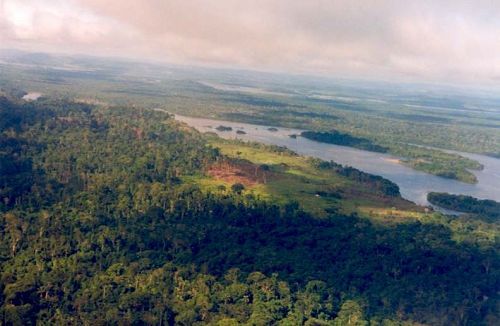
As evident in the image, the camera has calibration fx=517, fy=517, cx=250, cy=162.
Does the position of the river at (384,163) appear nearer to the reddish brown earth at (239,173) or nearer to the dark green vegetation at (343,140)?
the dark green vegetation at (343,140)

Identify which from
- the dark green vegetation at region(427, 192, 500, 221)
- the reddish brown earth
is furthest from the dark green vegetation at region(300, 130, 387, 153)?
the reddish brown earth

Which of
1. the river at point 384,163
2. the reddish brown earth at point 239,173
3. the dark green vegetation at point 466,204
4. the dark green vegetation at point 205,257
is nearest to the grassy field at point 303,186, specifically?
the reddish brown earth at point 239,173

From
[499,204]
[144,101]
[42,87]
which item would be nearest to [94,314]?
[499,204]

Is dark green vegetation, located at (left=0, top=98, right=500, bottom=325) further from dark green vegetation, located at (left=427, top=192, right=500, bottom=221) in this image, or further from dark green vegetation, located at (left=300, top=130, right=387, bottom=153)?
dark green vegetation, located at (left=300, top=130, right=387, bottom=153)

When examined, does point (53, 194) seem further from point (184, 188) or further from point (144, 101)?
point (144, 101)

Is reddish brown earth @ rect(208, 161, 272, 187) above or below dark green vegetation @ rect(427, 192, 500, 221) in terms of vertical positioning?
below
